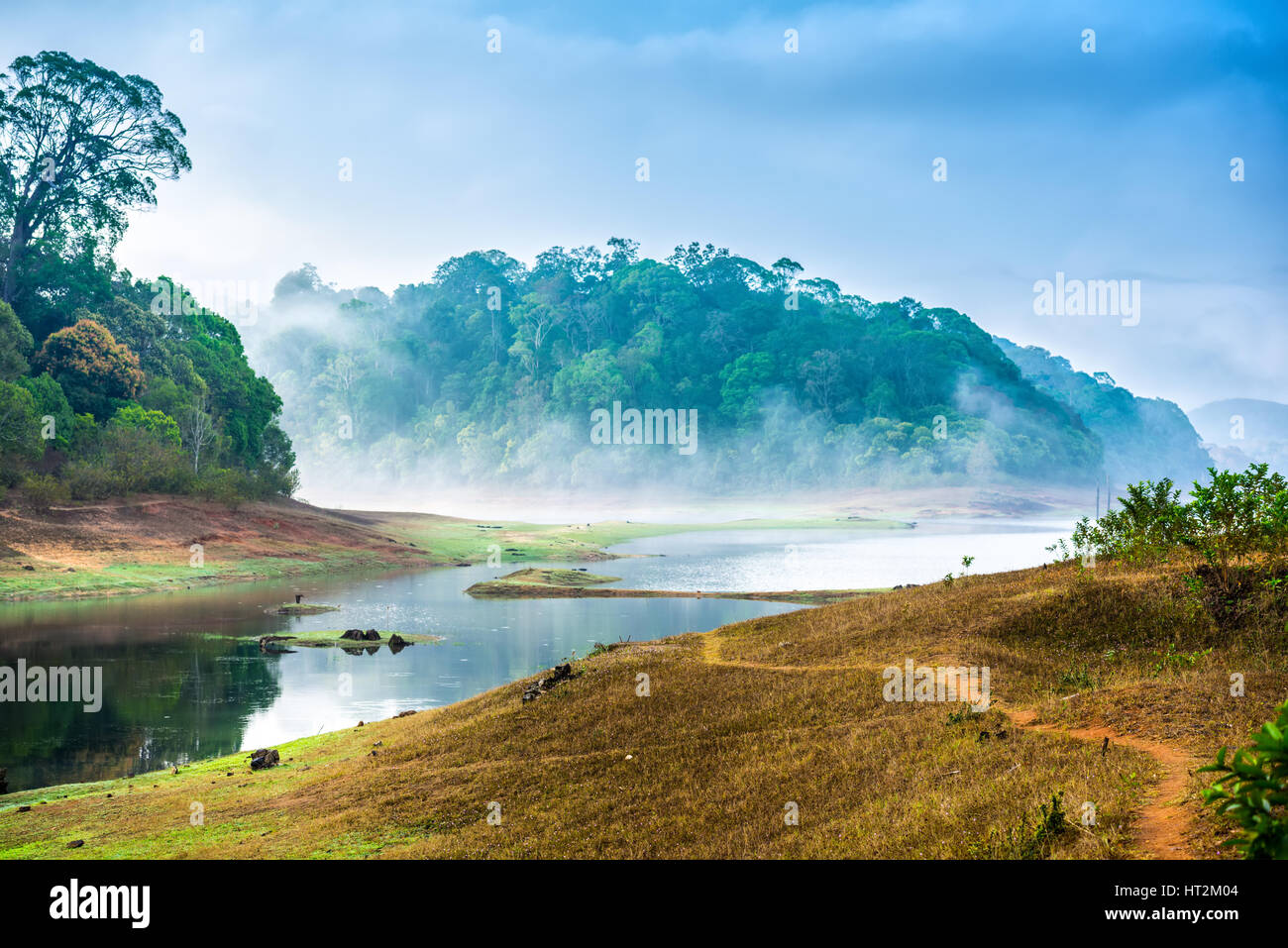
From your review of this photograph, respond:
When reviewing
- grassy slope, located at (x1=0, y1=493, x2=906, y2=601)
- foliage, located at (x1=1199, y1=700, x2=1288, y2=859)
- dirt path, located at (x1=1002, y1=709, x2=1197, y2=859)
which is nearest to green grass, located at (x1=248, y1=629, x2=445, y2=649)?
grassy slope, located at (x1=0, y1=493, x2=906, y2=601)

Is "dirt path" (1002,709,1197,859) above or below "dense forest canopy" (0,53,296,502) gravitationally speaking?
below

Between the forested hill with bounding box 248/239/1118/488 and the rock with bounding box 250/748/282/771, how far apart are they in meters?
140

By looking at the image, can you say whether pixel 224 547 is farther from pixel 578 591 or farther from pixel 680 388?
pixel 680 388

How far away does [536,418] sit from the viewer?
166 metres

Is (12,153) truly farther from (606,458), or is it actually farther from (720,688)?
(606,458)

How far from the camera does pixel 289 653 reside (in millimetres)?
34312

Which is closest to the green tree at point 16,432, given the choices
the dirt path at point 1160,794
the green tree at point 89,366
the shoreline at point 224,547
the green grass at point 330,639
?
the shoreline at point 224,547

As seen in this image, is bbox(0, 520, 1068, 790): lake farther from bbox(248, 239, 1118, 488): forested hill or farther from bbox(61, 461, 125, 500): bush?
bbox(248, 239, 1118, 488): forested hill

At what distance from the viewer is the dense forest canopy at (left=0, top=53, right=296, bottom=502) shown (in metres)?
60.6

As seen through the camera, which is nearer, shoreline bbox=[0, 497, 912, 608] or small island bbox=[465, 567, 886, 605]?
shoreline bbox=[0, 497, 912, 608]

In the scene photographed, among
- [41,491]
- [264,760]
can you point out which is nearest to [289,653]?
[264,760]

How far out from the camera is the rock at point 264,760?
1753cm

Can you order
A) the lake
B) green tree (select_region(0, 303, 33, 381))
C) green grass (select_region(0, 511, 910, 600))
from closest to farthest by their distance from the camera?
the lake
green grass (select_region(0, 511, 910, 600))
green tree (select_region(0, 303, 33, 381))

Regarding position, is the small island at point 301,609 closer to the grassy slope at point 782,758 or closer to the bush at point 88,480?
the bush at point 88,480
